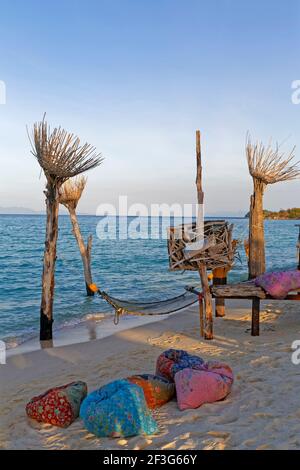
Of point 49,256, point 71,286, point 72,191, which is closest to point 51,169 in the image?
point 49,256

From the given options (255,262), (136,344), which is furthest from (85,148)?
(255,262)

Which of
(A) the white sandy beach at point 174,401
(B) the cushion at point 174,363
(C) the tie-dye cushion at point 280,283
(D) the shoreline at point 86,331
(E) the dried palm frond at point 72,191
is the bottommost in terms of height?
(D) the shoreline at point 86,331

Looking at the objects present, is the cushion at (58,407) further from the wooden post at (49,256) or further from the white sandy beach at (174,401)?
the wooden post at (49,256)

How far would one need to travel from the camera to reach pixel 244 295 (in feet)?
26.3

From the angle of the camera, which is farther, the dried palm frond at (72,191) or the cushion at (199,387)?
the dried palm frond at (72,191)

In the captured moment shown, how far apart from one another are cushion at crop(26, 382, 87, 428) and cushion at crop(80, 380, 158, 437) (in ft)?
0.71

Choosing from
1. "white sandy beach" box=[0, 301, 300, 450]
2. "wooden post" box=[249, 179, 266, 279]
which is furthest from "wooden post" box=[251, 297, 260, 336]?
"wooden post" box=[249, 179, 266, 279]

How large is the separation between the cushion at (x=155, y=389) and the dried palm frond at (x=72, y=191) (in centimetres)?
1001

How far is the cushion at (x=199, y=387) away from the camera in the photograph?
178 inches

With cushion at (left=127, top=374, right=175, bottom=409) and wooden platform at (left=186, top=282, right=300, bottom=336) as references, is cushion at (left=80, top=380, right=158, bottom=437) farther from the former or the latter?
wooden platform at (left=186, top=282, right=300, bottom=336)

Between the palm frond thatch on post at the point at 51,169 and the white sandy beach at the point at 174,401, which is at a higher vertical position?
the palm frond thatch on post at the point at 51,169

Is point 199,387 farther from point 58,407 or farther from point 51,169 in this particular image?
point 51,169

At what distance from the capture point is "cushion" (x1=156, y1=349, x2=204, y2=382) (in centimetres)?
527

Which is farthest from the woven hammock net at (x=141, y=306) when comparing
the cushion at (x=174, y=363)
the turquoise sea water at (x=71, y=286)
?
the cushion at (x=174, y=363)
